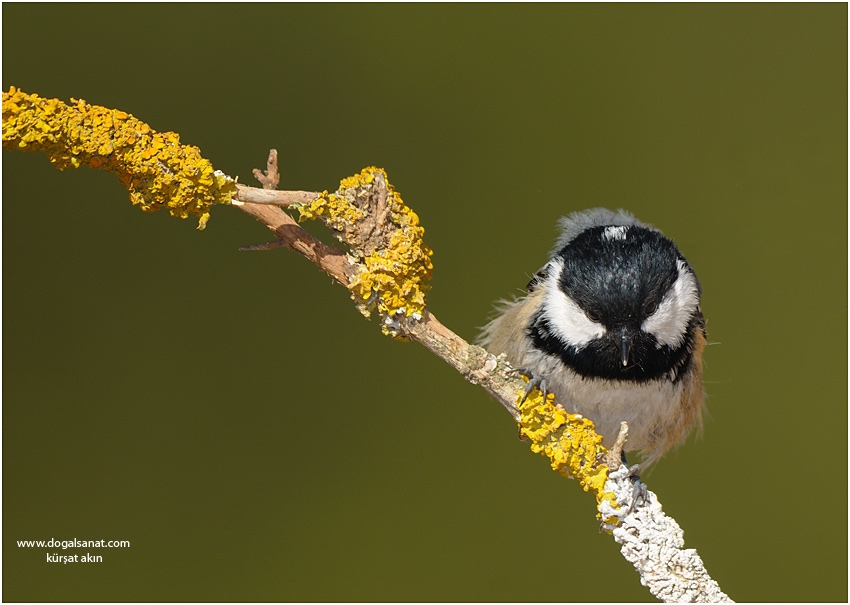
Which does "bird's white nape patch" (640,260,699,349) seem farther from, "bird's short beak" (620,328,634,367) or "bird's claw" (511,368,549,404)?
"bird's claw" (511,368,549,404)

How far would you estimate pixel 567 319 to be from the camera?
1.22 meters

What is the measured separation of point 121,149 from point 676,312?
849 millimetres

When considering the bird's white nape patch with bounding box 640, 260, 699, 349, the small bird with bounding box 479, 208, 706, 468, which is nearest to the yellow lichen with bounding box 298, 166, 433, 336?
the small bird with bounding box 479, 208, 706, 468

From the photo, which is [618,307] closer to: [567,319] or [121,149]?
[567,319]

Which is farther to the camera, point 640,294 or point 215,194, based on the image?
point 640,294

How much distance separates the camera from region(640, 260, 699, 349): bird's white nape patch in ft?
3.93

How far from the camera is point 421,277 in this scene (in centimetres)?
105

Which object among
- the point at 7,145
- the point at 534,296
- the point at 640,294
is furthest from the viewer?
the point at 534,296

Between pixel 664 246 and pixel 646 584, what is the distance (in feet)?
1.69

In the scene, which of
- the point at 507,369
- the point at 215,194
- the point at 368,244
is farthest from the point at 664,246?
the point at 215,194

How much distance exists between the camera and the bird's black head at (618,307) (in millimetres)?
1159

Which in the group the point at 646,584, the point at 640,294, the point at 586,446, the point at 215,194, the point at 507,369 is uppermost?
the point at 215,194

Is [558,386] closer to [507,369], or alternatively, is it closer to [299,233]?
[507,369]

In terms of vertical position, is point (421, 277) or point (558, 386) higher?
point (421, 277)
